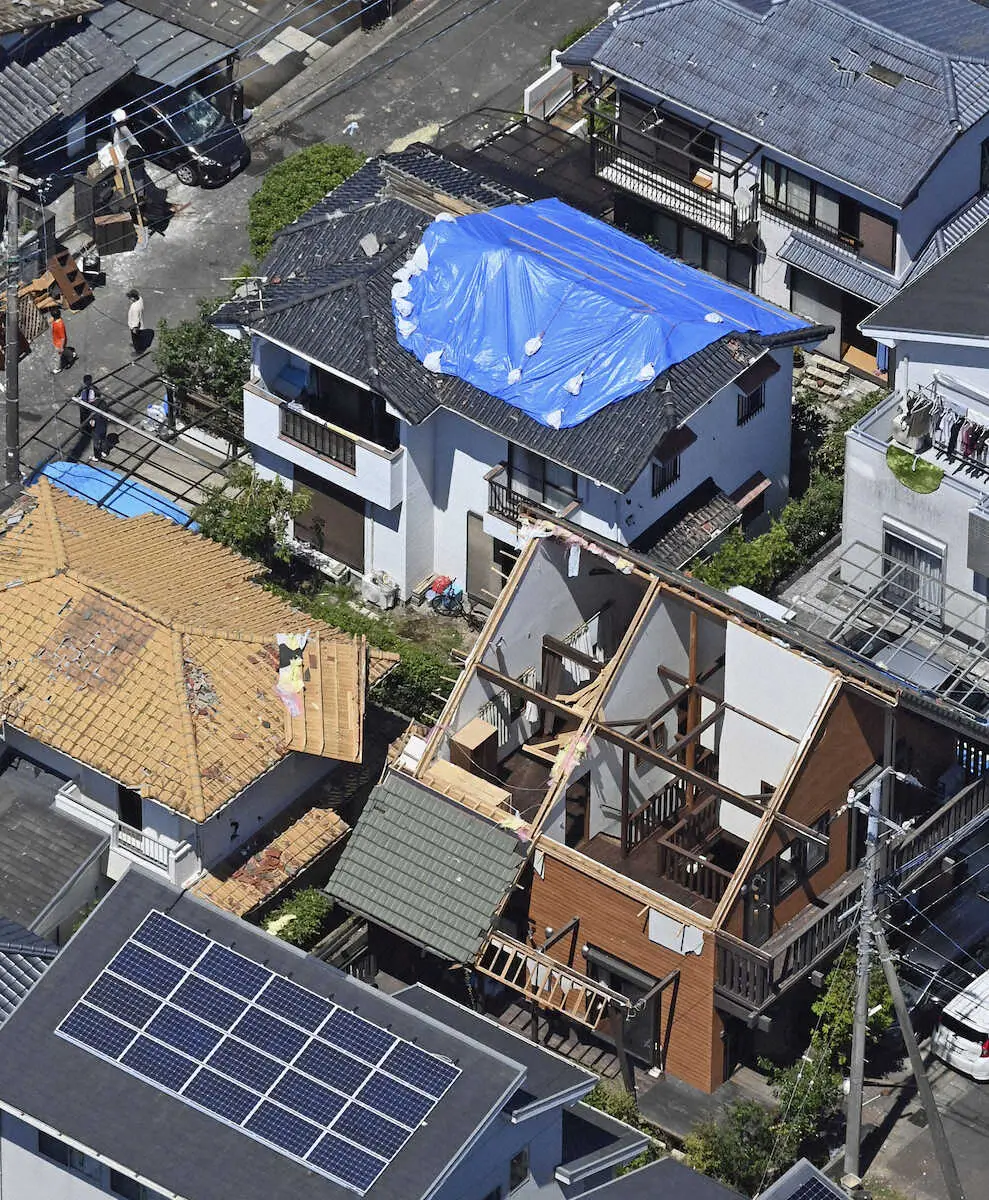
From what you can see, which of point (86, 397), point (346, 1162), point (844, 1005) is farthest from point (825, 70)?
point (346, 1162)

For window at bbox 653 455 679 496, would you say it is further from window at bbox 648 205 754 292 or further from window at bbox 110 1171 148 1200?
window at bbox 110 1171 148 1200

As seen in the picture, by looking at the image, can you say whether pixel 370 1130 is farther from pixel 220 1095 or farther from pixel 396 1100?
pixel 220 1095

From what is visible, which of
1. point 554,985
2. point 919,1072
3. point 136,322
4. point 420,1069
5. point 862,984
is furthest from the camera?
point 136,322

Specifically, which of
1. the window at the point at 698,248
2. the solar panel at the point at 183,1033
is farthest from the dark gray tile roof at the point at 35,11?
the solar panel at the point at 183,1033

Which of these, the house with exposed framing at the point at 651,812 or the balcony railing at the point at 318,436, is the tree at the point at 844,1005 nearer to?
the house with exposed framing at the point at 651,812

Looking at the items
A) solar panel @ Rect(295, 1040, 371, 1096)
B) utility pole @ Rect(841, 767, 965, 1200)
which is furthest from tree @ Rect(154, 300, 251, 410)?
solar panel @ Rect(295, 1040, 371, 1096)

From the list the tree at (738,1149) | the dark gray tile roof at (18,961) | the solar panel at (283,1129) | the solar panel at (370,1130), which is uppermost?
the solar panel at (370,1130)
